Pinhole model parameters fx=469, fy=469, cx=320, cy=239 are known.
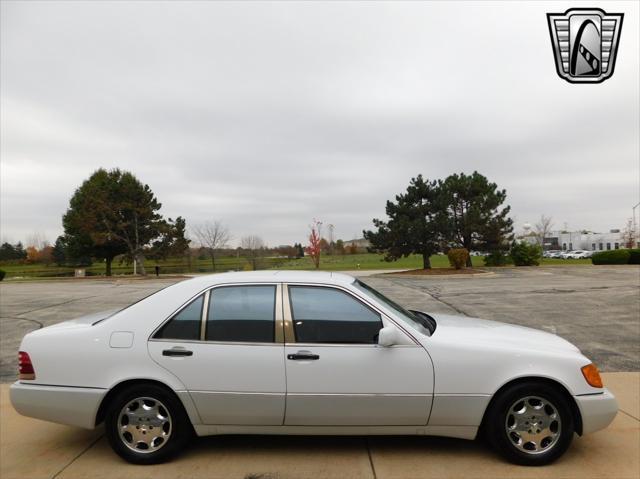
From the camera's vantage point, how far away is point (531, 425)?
352 cm

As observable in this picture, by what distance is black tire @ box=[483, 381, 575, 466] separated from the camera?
349 centimetres

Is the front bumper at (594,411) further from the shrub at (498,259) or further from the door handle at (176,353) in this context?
the shrub at (498,259)

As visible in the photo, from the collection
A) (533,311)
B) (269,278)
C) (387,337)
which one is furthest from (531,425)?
(533,311)

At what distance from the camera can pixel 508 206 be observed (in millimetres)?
32594

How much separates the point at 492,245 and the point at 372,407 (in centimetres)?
3090

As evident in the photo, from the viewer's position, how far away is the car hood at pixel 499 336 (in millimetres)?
3658

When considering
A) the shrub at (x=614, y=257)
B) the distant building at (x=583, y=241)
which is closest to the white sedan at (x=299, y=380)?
the shrub at (x=614, y=257)

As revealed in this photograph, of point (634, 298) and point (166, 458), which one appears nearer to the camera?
point (166, 458)

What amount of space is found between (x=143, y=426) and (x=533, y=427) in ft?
9.69

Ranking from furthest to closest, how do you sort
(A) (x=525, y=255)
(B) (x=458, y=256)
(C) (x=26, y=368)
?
(A) (x=525, y=255) → (B) (x=458, y=256) → (C) (x=26, y=368)

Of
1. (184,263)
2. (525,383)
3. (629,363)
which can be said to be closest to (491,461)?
(525,383)

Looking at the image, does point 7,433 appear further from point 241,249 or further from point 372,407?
point 241,249

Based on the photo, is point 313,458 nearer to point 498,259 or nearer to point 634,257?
point 498,259

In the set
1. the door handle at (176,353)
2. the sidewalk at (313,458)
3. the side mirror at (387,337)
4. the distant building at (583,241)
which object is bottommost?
the sidewalk at (313,458)
